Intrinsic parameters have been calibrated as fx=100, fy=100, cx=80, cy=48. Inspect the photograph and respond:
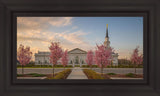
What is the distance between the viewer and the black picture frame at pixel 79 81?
1270 millimetres

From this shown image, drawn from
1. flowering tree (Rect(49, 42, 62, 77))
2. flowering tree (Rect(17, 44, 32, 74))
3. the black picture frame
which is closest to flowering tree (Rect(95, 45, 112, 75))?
flowering tree (Rect(49, 42, 62, 77))

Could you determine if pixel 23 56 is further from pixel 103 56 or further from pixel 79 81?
pixel 103 56

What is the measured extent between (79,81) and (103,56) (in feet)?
5.55

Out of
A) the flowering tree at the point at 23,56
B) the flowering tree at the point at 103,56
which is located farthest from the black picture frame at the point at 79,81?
the flowering tree at the point at 103,56

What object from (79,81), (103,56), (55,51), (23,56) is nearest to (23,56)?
(23,56)

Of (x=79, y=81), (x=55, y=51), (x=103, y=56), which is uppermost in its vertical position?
(x=55, y=51)

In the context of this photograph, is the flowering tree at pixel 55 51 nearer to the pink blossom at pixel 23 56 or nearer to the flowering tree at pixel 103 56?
the pink blossom at pixel 23 56

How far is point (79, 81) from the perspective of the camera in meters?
1.37

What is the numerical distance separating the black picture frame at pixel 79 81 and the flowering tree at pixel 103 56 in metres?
1.34
